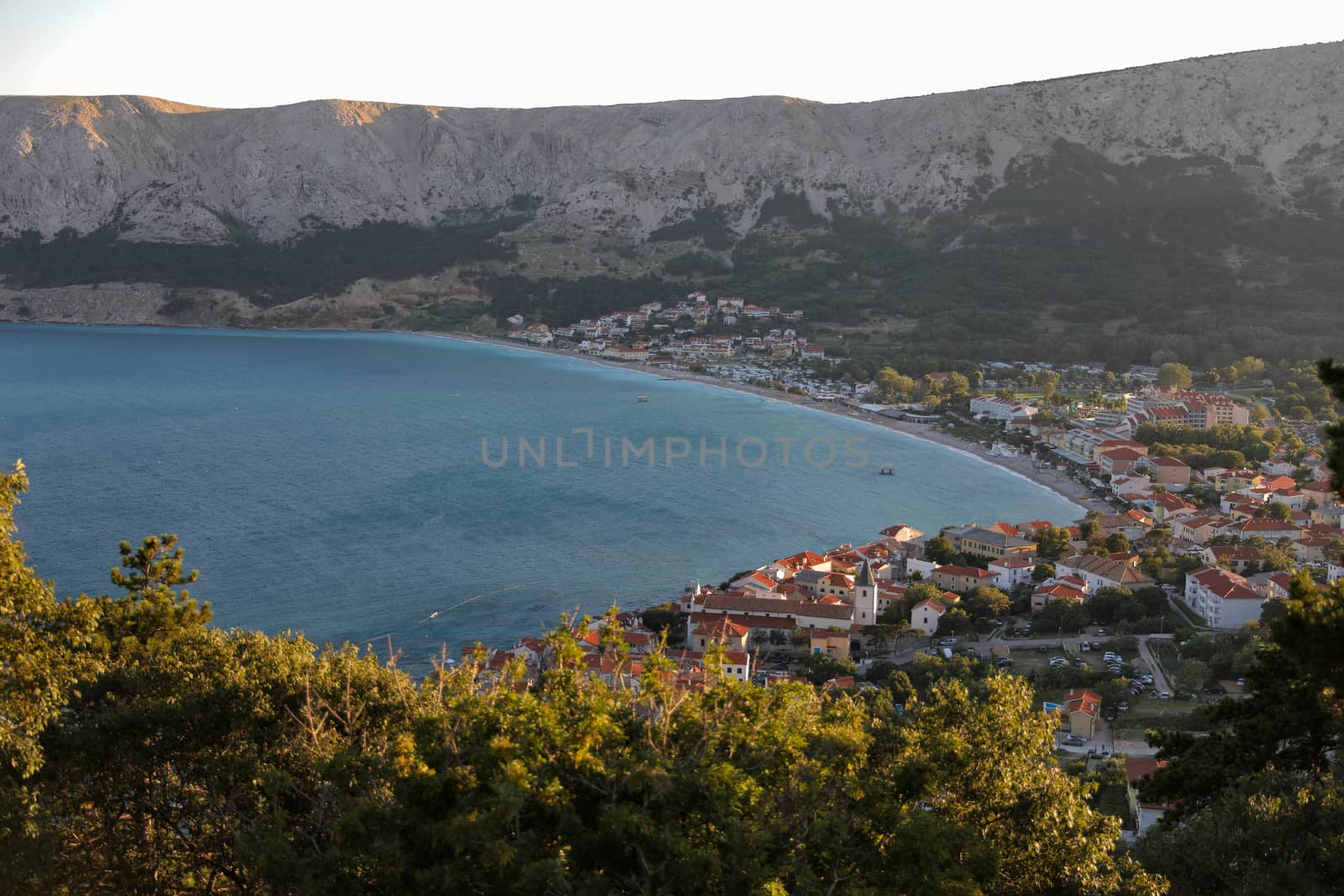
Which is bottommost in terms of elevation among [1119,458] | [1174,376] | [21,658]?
[1119,458]

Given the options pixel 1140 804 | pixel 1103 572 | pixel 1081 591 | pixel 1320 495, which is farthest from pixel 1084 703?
pixel 1320 495

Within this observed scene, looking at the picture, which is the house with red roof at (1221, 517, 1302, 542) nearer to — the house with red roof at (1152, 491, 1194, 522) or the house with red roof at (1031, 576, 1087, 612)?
the house with red roof at (1152, 491, 1194, 522)

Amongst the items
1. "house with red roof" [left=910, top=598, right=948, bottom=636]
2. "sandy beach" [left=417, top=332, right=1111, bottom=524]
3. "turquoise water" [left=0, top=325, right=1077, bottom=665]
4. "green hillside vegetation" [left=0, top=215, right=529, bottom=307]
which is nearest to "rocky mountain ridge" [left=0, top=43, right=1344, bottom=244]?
"green hillside vegetation" [left=0, top=215, right=529, bottom=307]

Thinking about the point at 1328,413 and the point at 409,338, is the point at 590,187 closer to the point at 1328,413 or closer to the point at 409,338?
the point at 409,338

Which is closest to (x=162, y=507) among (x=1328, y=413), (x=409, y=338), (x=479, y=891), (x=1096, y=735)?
(x=1096, y=735)

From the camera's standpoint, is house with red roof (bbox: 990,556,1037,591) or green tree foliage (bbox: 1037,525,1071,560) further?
green tree foliage (bbox: 1037,525,1071,560)

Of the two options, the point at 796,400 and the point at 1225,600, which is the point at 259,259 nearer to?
the point at 796,400

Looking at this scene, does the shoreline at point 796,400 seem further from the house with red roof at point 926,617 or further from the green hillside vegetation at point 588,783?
the green hillside vegetation at point 588,783

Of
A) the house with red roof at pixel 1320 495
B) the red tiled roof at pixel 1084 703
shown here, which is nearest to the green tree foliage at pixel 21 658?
the red tiled roof at pixel 1084 703
